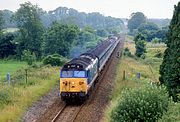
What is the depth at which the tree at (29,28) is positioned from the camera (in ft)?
239

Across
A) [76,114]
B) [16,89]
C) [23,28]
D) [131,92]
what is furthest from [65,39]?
[131,92]

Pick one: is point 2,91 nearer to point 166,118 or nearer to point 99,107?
point 99,107

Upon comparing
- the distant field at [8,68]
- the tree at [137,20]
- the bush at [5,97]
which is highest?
the tree at [137,20]

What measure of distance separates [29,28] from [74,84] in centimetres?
5126

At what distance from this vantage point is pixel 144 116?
51.4ft

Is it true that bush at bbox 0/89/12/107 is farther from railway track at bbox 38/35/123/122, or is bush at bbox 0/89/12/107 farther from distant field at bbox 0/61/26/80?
distant field at bbox 0/61/26/80

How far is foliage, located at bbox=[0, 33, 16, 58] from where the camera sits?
238ft

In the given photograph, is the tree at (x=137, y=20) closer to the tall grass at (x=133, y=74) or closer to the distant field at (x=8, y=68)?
the tall grass at (x=133, y=74)

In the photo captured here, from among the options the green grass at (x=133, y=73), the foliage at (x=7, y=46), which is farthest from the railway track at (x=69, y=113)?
the foliage at (x=7, y=46)

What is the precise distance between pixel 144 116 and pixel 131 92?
1.36 metres

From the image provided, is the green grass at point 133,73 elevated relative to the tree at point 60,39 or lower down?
lower down

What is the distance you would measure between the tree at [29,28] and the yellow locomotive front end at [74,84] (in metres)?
47.8

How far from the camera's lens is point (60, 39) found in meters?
64.9

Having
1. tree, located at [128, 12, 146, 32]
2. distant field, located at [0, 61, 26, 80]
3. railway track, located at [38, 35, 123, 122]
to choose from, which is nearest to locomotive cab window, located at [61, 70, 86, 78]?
railway track, located at [38, 35, 123, 122]
